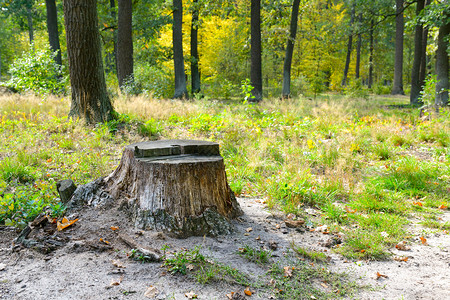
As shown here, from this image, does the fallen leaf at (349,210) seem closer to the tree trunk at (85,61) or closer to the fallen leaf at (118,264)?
the fallen leaf at (118,264)

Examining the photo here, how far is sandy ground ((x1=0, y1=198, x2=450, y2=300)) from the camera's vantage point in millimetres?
2473

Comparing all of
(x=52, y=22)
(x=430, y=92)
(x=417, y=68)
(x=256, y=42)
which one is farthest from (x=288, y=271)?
(x=52, y=22)

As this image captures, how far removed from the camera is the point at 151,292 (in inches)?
96.0

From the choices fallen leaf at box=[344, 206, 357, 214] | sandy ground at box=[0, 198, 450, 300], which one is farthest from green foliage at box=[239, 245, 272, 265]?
fallen leaf at box=[344, 206, 357, 214]

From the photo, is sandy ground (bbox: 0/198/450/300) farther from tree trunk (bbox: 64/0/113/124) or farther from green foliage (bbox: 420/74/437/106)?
green foliage (bbox: 420/74/437/106)

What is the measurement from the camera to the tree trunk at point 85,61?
7066 mm

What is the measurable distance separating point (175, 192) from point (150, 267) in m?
0.76

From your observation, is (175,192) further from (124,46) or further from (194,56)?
(194,56)

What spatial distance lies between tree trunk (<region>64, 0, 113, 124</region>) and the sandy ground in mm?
4422

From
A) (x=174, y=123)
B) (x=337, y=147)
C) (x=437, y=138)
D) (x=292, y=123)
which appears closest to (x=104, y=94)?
(x=174, y=123)

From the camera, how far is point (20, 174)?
4.73 meters

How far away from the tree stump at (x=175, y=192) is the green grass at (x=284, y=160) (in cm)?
105

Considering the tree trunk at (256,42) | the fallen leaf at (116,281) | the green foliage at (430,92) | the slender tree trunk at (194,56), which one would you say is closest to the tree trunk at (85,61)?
the fallen leaf at (116,281)

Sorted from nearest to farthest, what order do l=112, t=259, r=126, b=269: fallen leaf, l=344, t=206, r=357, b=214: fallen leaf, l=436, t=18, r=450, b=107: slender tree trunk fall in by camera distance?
l=112, t=259, r=126, b=269: fallen leaf
l=344, t=206, r=357, b=214: fallen leaf
l=436, t=18, r=450, b=107: slender tree trunk
